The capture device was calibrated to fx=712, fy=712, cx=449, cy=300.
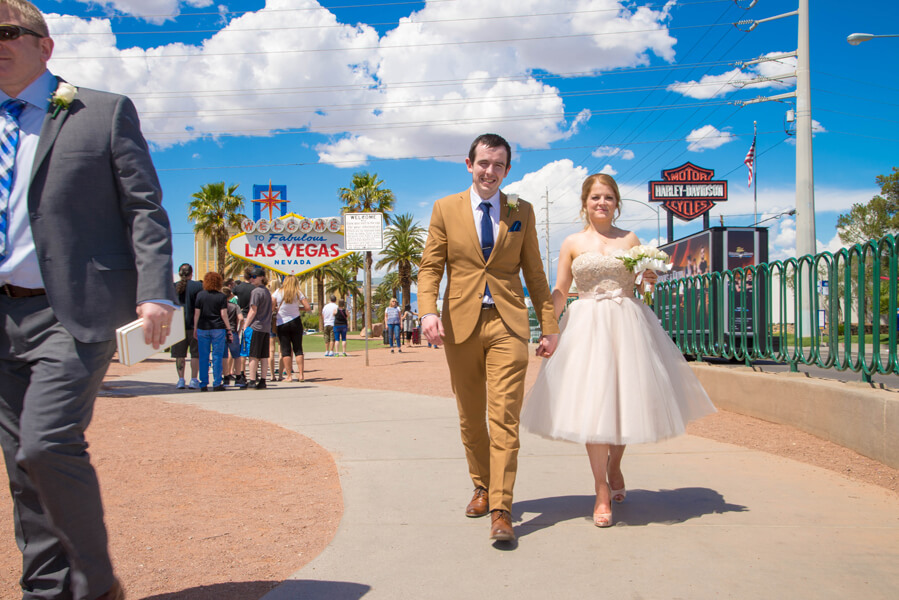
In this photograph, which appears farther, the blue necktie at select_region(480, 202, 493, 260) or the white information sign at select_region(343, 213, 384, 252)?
the white information sign at select_region(343, 213, 384, 252)

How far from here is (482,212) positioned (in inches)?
166

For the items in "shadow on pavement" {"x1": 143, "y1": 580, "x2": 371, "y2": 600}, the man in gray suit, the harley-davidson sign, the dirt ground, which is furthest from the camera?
the harley-davidson sign

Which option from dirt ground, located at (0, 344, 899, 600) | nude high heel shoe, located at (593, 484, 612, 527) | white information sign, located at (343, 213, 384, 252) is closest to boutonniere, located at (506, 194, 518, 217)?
nude high heel shoe, located at (593, 484, 612, 527)

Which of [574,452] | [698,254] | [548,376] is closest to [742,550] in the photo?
[548,376]

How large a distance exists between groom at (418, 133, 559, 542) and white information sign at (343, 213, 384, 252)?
41.7ft

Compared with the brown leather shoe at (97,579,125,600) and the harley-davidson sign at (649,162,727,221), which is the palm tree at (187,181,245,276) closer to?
the harley-davidson sign at (649,162,727,221)

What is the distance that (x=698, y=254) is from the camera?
1744 cm

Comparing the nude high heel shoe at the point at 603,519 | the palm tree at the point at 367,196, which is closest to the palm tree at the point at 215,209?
the palm tree at the point at 367,196

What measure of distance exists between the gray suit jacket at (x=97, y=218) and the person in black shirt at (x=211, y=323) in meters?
Result: 9.03

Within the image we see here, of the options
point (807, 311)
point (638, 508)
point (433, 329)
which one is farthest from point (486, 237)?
point (807, 311)

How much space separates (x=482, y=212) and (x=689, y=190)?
115 feet

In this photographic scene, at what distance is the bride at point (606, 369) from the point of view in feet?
13.2

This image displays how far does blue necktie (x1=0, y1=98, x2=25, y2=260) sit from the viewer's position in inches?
96.4

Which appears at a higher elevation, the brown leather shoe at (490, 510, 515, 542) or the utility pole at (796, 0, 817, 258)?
the utility pole at (796, 0, 817, 258)
